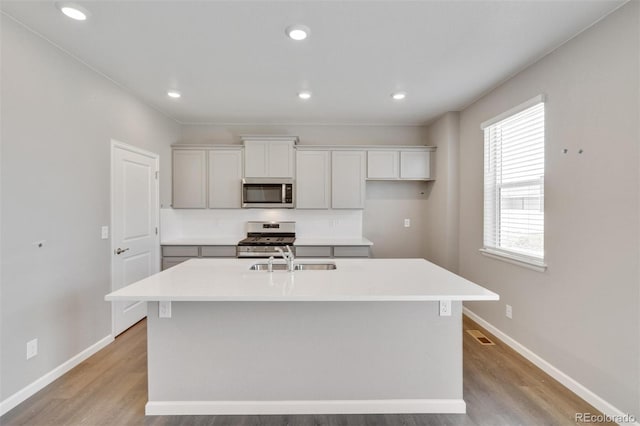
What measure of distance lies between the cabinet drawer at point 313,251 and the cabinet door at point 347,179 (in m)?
0.67

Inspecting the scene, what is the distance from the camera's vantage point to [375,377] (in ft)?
6.52

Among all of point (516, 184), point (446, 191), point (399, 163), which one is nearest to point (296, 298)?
point (516, 184)

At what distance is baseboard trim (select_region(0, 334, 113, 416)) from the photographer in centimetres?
201

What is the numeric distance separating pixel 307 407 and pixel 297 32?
2.53 meters

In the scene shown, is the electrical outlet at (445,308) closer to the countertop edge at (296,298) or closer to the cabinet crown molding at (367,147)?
the countertop edge at (296,298)

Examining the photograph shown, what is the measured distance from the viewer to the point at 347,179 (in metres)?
4.41

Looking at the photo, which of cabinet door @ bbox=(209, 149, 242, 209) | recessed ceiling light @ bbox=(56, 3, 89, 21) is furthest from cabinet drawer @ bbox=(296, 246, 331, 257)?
recessed ceiling light @ bbox=(56, 3, 89, 21)

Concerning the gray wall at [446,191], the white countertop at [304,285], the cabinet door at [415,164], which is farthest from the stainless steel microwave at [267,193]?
the gray wall at [446,191]

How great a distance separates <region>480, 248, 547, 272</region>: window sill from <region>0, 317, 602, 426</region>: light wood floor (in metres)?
0.82

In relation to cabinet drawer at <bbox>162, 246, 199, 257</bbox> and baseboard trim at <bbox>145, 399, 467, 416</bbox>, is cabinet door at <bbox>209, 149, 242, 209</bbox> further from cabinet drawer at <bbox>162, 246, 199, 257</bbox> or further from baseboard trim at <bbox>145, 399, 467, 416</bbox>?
baseboard trim at <bbox>145, 399, 467, 416</bbox>

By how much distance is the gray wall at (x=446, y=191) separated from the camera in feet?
13.1

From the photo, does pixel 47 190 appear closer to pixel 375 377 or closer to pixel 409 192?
pixel 375 377

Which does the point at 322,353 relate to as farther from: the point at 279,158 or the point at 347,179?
the point at 279,158

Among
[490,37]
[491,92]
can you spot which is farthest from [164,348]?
[491,92]
